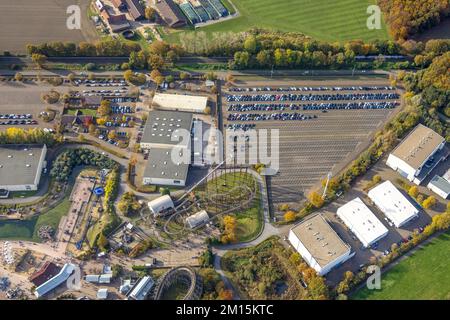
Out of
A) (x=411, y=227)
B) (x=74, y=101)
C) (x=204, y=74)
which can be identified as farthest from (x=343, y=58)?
(x=74, y=101)

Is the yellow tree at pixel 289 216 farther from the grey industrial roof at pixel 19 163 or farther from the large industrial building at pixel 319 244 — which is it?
the grey industrial roof at pixel 19 163

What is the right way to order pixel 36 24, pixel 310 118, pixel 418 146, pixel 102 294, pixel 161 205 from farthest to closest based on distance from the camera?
pixel 36 24 < pixel 310 118 < pixel 418 146 < pixel 161 205 < pixel 102 294

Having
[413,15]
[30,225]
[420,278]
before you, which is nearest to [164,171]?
[30,225]

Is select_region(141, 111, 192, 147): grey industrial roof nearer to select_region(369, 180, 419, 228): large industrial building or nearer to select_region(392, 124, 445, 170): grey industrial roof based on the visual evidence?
select_region(369, 180, 419, 228): large industrial building

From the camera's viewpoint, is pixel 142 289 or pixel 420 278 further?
pixel 420 278

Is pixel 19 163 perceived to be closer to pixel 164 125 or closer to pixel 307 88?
pixel 164 125

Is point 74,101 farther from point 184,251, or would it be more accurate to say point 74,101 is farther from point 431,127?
point 431,127
